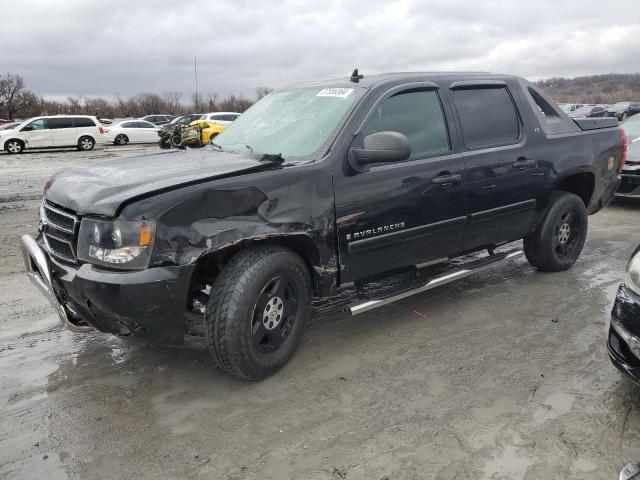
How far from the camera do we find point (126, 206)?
286 centimetres

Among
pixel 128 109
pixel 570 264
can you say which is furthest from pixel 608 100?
pixel 570 264

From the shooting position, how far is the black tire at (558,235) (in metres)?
5.06

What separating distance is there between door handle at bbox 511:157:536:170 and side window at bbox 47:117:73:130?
23410 mm

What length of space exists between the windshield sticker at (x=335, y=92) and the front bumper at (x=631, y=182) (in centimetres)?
639


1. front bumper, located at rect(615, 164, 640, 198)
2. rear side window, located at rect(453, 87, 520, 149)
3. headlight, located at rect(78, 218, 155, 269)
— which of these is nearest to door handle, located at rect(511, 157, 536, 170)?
rear side window, located at rect(453, 87, 520, 149)

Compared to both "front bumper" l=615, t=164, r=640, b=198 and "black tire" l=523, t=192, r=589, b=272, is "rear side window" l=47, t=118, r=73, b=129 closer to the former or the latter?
"front bumper" l=615, t=164, r=640, b=198

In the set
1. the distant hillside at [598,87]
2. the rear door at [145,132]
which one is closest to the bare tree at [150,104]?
the rear door at [145,132]

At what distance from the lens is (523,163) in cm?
462

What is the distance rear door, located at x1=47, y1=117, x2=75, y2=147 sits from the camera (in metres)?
23.6

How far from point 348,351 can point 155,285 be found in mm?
1498

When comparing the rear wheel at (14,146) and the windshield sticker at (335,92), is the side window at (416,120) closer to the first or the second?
the windshield sticker at (335,92)

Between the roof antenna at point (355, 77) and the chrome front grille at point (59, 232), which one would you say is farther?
the roof antenna at point (355, 77)

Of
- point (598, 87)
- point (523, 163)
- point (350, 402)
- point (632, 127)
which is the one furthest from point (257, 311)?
point (598, 87)

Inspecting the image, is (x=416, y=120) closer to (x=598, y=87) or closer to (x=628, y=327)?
(x=628, y=327)
